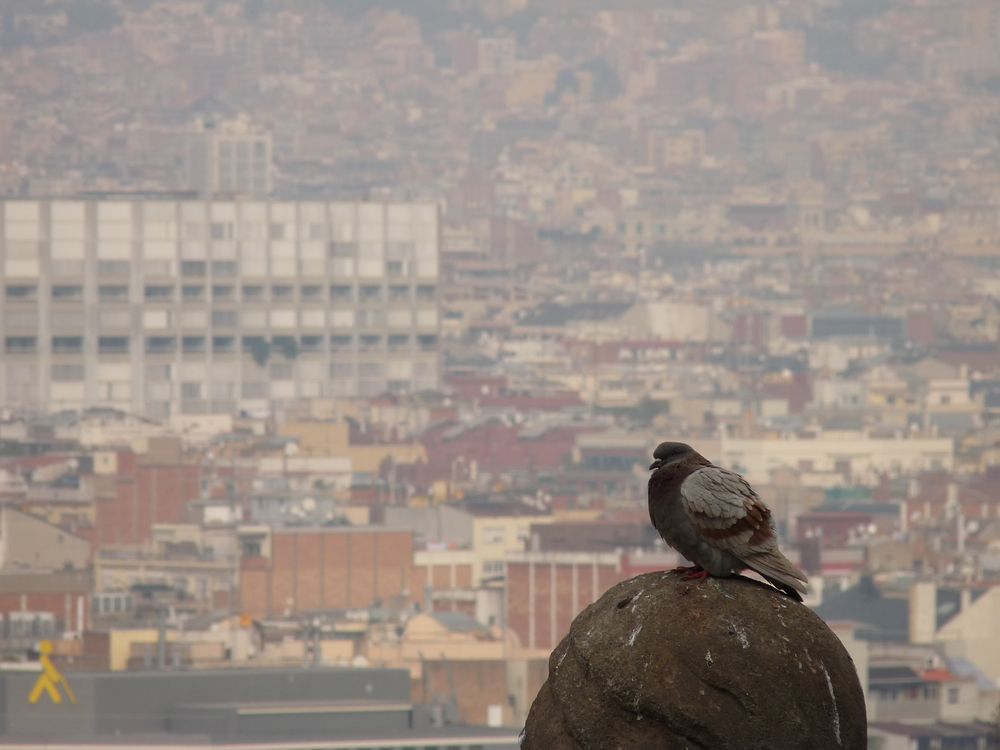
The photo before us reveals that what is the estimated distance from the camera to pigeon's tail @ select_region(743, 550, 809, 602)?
16.4 feet

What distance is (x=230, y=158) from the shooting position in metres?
104

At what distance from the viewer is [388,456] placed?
56.2 metres

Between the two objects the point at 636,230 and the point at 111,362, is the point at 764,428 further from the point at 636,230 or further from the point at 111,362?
the point at 636,230

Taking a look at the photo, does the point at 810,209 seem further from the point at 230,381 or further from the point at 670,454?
the point at 670,454

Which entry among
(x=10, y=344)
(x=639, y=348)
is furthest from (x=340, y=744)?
(x=639, y=348)

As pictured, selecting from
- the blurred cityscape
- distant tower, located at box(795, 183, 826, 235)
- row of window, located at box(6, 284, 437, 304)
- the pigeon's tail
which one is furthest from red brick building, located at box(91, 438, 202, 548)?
distant tower, located at box(795, 183, 826, 235)

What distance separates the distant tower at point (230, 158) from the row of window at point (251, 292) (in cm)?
3445

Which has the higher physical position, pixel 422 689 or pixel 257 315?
pixel 257 315

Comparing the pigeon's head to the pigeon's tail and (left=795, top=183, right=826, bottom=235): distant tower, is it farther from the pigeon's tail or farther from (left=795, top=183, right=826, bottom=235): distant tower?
(left=795, top=183, right=826, bottom=235): distant tower

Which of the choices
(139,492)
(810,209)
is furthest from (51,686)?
(810,209)

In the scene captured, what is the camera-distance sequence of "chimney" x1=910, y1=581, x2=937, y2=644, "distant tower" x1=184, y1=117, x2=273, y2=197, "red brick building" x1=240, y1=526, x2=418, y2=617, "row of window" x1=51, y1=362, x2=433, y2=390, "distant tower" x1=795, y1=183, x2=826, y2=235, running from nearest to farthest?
"chimney" x1=910, y1=581, x2=937, y2=644 < "red brick building" x1=240, y1=526, x2=418, y2=617 < "row of window" x1=51, y1=362, x2=433, y2=390 < "distant tower" x1=795, y1=183, x2=826, y2=235 < "distant tower" x1=184, y1=117, x2=273, y2=197

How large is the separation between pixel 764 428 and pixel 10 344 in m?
15.5

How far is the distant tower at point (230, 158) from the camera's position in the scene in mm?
101875

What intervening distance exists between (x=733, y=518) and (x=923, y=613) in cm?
3262
